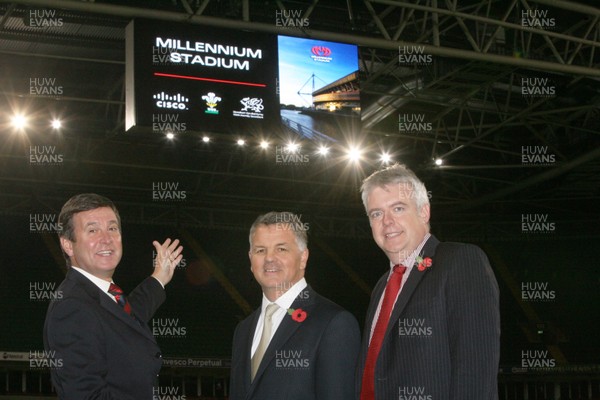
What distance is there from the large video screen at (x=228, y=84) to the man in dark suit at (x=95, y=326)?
18.3 feet

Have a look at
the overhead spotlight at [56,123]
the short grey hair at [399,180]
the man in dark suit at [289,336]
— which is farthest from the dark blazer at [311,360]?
the overhead spotlight at [56,123]

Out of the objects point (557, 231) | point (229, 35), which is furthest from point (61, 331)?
point (557, 231)

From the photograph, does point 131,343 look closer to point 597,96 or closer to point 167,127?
point 167,127

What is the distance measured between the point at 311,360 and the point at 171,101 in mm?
6351

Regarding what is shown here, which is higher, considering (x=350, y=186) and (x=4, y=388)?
(x=350, y=186)

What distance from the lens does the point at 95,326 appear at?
351 cm

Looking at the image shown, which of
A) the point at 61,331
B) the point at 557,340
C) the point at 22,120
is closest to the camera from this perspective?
the point at 61,331

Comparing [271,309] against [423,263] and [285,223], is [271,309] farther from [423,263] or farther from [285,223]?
[423,263]

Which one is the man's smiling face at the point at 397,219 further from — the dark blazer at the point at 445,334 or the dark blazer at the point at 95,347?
the dark blazer at the point at 95,347

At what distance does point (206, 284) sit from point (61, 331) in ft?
62.1

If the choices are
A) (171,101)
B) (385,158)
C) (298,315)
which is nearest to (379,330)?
(298,315)

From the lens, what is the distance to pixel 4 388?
55.2 ft

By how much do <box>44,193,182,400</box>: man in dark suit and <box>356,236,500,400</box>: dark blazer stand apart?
112 centimetres

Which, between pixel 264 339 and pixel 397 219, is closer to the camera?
pixel 397 219
